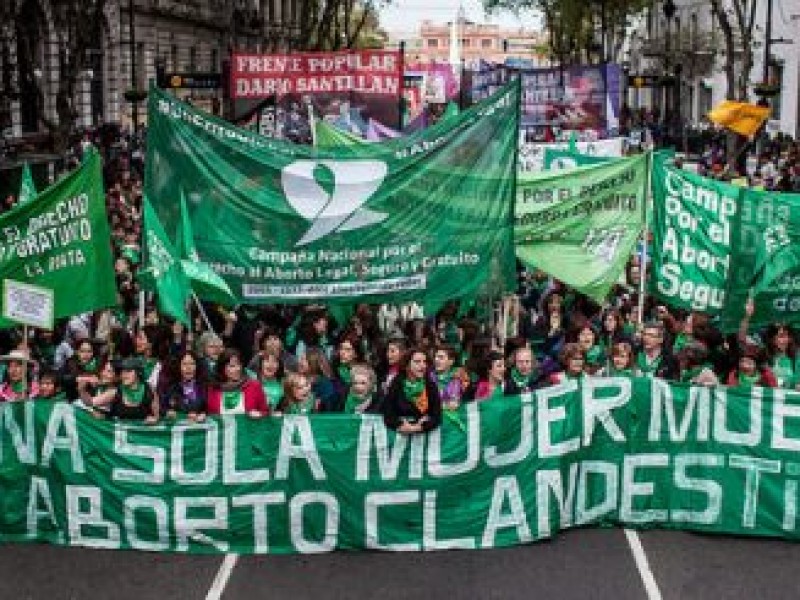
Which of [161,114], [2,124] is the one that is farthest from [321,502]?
[2,124]

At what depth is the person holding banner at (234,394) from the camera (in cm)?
927

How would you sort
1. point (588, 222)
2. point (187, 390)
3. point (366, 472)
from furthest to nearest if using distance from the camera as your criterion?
point (588, 222), point (187, 390), point (366, 472)

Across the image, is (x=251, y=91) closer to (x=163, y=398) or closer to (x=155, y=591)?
(x=163, y=398)

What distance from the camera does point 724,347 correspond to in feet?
34.8

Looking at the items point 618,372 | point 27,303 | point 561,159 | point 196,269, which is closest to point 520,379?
point 618,372

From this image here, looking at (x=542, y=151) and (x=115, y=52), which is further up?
(x=115, y=52)

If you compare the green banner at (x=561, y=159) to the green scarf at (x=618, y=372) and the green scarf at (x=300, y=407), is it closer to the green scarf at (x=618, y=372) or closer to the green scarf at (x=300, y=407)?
the green scarf at (x=618, y=372)

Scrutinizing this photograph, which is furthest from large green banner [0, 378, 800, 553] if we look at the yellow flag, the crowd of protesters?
the yellow flag

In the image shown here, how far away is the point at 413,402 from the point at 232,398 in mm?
1405

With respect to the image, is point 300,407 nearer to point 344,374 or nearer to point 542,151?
point 344,374

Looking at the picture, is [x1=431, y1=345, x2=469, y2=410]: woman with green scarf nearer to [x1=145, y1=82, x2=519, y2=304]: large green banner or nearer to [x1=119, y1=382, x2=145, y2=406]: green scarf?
[x1=145, y1=82, x2=519, y2=304]: large green banner

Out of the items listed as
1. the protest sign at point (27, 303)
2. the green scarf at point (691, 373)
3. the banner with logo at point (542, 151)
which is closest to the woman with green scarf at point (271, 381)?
the protest sign at point (27, 303)

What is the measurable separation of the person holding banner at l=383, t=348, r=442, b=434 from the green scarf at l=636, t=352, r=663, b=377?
2.09 m

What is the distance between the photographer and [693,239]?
10531 millimetres
